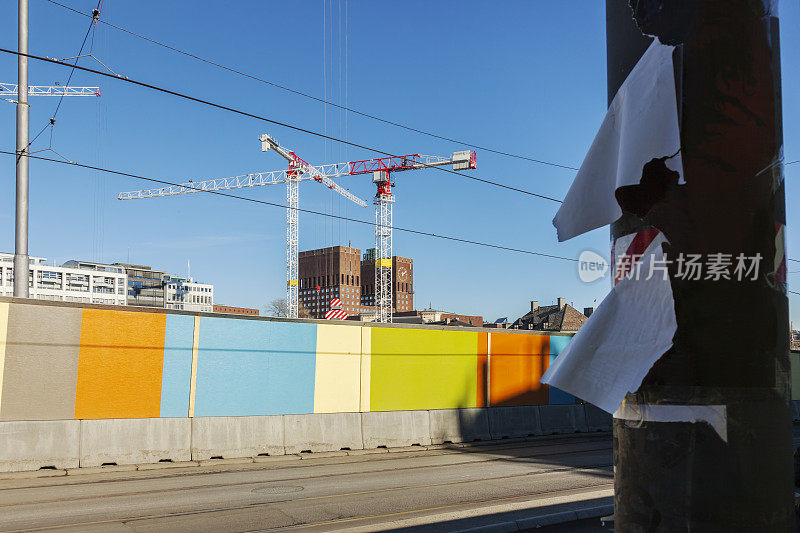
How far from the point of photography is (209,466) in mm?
13875

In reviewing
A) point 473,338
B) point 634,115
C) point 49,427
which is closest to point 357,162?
point 473,338

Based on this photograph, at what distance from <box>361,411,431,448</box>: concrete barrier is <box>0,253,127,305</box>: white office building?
113570 millimetres

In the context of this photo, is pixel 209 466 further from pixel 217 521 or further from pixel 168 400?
pixel 217 521

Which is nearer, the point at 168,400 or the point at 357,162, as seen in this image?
the point at 168,400

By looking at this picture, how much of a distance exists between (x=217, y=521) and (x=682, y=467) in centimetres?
861

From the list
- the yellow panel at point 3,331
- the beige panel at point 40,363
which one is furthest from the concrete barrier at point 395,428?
the yellow panel at point 3,331

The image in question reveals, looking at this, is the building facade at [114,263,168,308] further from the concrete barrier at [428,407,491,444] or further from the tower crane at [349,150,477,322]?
the concrete barrier at [428,407,491,444]

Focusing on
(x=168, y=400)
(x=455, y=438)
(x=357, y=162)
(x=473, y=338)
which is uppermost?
(x=357, y=162)

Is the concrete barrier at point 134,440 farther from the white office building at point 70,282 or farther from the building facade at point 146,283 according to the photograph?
the building facade at point 146,283

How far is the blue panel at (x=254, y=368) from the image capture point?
50.4 ft

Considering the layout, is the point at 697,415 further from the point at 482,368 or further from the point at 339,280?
the point at 339,280

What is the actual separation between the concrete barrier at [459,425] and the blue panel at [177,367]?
6.94 metres

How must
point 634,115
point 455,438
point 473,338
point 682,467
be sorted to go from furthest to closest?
point 473,338 < point 455,438 < point 634,115 < point 682,467

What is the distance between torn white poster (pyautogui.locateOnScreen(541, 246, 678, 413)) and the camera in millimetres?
1353
